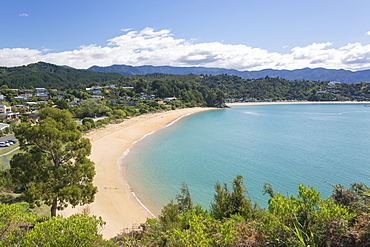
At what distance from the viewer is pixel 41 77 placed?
118312 millimetres

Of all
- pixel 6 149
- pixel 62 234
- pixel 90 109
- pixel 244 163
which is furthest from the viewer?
pixel 90 109

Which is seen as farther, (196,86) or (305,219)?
(196,86)

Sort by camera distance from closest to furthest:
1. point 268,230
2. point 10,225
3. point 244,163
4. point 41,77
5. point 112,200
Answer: point 268,230, point 10,225, point 112,200, point 244,163, point 41,77

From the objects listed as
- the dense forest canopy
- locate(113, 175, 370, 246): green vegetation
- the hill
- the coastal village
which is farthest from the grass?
the hill

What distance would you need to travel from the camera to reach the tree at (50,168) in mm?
9344

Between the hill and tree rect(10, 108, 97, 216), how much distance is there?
343ft

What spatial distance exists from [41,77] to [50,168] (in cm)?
13143

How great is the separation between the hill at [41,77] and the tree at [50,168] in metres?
105

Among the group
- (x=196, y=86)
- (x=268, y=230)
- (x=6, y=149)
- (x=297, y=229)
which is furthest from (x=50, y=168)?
(x=196, y=86)

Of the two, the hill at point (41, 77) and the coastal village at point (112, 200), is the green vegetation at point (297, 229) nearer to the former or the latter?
the coastal village at point (112, 200)

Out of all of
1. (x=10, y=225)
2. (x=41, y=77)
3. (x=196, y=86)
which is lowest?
(x=10, y=225)

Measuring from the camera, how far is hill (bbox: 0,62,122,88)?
105 meters

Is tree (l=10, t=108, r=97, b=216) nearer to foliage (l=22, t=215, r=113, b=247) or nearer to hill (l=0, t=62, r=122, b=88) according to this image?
foliage (l=22, t=215, r=113, b=247)

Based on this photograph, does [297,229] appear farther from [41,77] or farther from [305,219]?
[41,77]
